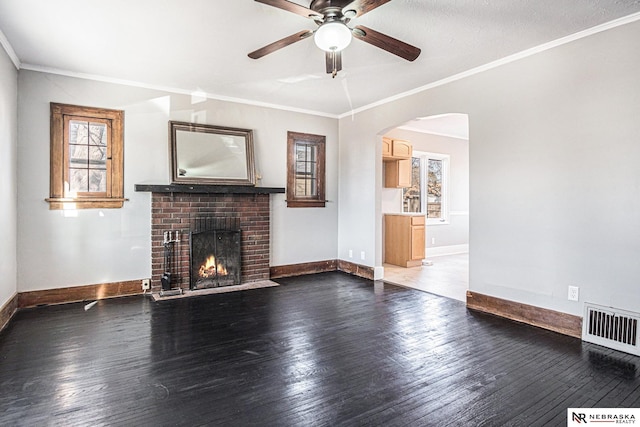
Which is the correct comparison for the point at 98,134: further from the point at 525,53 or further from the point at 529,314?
the point at 529,314

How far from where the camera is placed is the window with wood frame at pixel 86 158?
409 centimetres

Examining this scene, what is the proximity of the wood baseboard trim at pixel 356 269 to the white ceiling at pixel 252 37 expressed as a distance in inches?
109

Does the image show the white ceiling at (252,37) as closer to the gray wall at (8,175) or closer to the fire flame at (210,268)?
the gray wall at (8,175)

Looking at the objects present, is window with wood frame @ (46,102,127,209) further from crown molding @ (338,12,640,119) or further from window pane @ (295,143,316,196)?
crown molding @ (338,12,640,119)

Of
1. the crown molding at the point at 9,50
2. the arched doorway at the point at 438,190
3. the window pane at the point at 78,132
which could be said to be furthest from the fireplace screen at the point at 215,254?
the arched doorway at the point at 438,190

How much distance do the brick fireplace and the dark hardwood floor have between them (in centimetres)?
85

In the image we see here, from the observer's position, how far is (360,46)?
337cm

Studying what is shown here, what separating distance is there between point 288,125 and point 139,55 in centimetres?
251

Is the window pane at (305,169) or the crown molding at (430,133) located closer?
the window pane at (305,169)

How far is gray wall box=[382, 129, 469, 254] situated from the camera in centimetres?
767

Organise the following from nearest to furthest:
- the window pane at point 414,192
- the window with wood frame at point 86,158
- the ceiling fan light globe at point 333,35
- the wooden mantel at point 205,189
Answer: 1. the ceiling fan light globe at point 333,35
2. the window with wood frame at point 86,158
3. the wooden mantel at point 205,189
4. the window pane at point 414,192

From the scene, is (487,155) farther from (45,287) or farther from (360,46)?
(45,287)

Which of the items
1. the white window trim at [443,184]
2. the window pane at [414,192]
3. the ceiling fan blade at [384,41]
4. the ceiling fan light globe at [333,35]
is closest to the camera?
the ceiling fan light globe at [333,35]

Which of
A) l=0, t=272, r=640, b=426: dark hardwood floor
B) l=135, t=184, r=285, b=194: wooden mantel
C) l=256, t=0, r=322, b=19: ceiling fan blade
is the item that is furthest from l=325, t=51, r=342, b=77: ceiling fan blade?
l=135, t=184, r=285, b=194: wooden mantel
